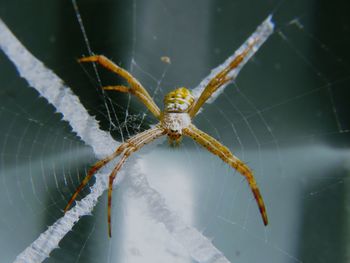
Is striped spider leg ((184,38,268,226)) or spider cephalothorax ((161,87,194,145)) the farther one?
spider cephalothorax ((161,87,194,145))

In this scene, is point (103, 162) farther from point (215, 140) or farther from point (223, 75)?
point (223, 75)

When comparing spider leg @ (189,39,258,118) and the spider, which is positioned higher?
spider leg @ (189,39,258,118)

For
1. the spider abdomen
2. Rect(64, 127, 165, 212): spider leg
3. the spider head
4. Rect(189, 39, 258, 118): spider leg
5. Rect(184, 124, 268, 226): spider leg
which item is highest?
Rect(189, 39, 258, 118): spider leg

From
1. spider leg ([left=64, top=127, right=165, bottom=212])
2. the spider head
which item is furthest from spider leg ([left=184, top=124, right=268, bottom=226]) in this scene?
spider leg ([left=64, top=127, right=165, bottom=212])

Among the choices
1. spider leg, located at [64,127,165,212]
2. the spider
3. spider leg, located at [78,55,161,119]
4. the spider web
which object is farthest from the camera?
the spider web

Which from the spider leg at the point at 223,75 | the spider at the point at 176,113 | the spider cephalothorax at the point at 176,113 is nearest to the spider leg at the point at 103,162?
the spider at the point at 176,113

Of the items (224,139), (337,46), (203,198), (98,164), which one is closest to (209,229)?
(203,198)

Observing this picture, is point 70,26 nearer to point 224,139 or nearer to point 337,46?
point 224,139

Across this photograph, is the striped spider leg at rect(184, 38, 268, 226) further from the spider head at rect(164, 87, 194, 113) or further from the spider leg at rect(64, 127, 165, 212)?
the spider leg at rect(64, 127, 165, 212)
